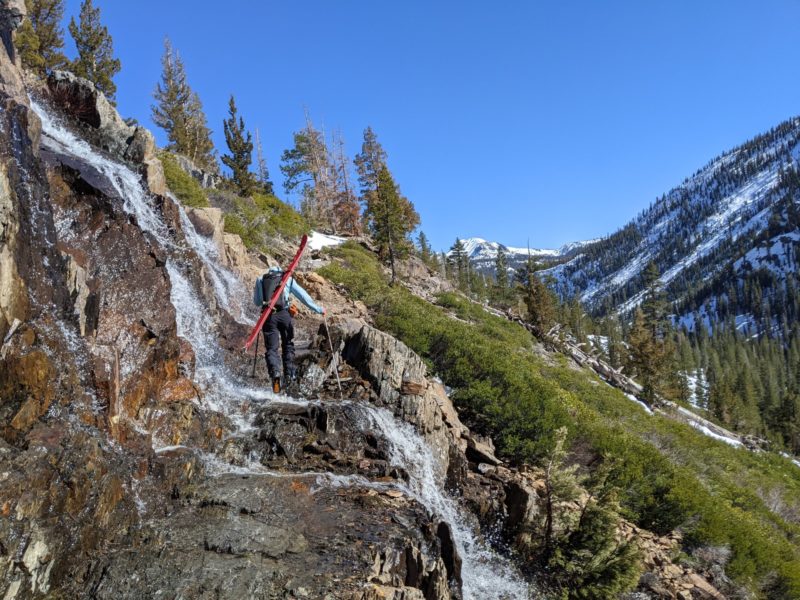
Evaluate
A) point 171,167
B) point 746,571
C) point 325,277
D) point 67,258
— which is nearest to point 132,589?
point 67,258

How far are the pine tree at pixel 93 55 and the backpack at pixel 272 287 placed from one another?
108ft

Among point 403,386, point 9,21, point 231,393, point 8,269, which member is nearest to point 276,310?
point 231,393

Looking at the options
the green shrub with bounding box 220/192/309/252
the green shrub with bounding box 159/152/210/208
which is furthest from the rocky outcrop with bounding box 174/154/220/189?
the green shrub with bounding box 159/152/210/208

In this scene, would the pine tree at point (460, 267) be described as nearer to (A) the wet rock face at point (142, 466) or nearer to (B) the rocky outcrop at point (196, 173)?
(B) the rocky outcrop at point (196, 173)

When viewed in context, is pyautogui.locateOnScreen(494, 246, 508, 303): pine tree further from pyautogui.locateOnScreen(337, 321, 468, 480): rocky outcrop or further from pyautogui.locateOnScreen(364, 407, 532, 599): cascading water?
pyautogui.locateOnScreen(364, 407, 532, 599): cascading water

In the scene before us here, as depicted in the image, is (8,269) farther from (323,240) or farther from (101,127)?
(323,240)

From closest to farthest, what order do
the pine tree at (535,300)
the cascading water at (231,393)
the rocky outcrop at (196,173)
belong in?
the cascading water at (231,393) < the rocky outcrop at (196,173) < the pine tree at (535,300)

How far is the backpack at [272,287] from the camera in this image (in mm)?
10586

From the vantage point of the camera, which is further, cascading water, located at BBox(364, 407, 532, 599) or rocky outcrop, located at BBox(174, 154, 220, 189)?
rocky outcrop, located at BBox(174, 154, 220, 189)

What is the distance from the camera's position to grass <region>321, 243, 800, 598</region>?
11.6 m

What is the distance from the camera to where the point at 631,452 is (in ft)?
45.3

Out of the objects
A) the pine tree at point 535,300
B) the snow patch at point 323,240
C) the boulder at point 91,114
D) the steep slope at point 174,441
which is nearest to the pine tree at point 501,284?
the pine tree at point 535,300

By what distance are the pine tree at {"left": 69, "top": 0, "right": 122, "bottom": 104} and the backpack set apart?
33.1 m

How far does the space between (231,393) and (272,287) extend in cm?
259
